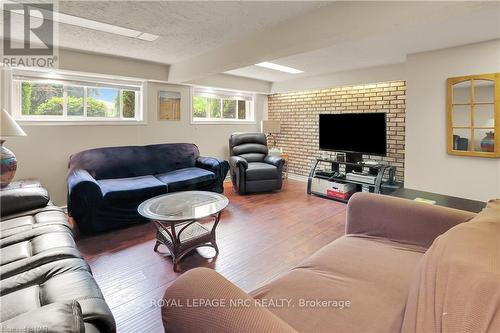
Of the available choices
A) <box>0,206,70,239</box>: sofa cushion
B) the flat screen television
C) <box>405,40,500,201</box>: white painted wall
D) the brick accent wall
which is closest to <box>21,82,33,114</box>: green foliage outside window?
<box>0,206,70,239</box>: sofa cushion

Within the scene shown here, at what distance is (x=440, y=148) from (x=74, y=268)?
3.98 m

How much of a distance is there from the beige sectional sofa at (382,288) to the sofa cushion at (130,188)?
242 cm

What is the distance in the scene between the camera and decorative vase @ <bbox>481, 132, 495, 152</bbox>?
302 cm

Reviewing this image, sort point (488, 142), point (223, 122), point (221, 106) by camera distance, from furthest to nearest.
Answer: point (221, 106), point (223, 122), point (488, 142)

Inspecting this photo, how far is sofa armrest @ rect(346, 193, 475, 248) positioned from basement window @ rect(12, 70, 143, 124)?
3758mm

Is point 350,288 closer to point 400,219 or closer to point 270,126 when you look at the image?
point 400,219

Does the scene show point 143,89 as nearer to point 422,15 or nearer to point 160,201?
point 160,201

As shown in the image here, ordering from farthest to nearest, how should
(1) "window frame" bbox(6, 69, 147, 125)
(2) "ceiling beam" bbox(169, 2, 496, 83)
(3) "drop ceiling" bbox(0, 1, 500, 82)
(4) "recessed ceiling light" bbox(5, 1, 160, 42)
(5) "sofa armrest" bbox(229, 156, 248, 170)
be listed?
(5) "sofa armrest" bbox(229, 156, 248, 170) → (1) "window frame" bbox(6, 69, 147, 125) → (4) "recessed ceiling light" bbox(5, 1, 160, 42) → (3) "drop ceiling" bbox(0, 1, 500, 82) → (2) "ceiling beam" bbox(169, 2, 496, 83)

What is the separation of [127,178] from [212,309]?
3378mm

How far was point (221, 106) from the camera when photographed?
18.6 feet

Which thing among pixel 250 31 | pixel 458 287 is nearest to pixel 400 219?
pixel 458 287

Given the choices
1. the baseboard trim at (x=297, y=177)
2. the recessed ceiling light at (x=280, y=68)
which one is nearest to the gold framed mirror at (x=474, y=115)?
the recessed ceiling light at (x=280, y=68)

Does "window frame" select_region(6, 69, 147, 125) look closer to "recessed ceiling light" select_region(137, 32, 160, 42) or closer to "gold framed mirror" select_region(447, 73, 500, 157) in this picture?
"recessed ceiling light" select_region(137, 32, 160, 42)

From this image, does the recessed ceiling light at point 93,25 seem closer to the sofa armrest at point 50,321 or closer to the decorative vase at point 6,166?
the decorative vase at point 6,166
